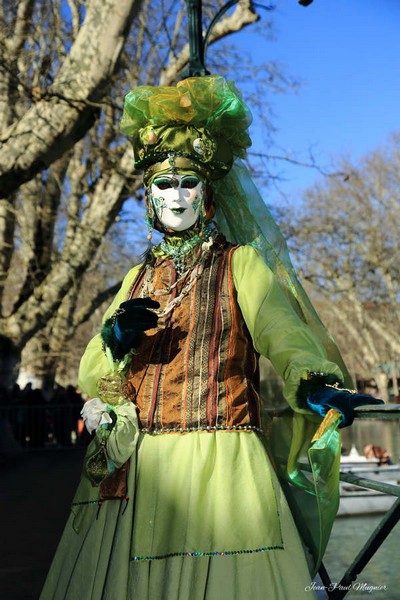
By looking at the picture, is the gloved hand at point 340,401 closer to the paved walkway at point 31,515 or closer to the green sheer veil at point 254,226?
the green sheer veil at point 254,226

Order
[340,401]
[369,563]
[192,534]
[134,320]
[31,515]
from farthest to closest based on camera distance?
[31,515] < [369,563] < [134,320] < [192,534] < [340,401]

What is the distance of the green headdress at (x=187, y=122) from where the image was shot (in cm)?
321

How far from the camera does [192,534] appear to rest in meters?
2.61

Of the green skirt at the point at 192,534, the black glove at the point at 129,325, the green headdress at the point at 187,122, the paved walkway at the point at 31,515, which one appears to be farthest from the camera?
the paved walkway at the point at 31,515

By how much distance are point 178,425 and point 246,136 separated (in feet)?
4.68

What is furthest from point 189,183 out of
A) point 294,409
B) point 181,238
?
point 294,409

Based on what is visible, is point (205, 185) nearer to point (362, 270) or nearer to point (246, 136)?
point (246, 136)

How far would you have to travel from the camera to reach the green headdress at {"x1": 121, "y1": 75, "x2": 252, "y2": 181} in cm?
321

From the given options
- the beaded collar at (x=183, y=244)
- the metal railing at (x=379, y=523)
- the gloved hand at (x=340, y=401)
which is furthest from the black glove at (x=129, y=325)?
the metal railing at (x=379, y=523)

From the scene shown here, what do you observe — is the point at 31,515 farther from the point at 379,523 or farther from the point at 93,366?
the point at 379,523

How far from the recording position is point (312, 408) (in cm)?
260

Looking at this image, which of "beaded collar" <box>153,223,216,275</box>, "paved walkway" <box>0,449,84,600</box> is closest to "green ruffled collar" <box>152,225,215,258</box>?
"beaded collar" <box>153,223,216,275</box>

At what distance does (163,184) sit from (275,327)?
2.93ft

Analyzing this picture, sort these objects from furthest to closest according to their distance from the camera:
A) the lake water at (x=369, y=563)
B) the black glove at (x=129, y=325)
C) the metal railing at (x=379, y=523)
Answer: the lake water at (x=369, y=563)
the black glove at (x=129, y=325)
the metal railing at (x=379, y=523)
